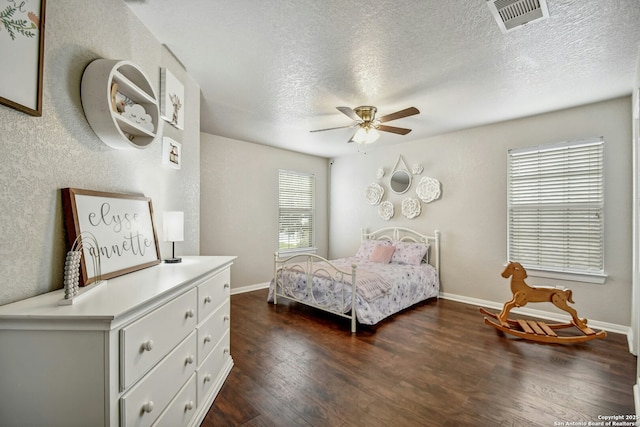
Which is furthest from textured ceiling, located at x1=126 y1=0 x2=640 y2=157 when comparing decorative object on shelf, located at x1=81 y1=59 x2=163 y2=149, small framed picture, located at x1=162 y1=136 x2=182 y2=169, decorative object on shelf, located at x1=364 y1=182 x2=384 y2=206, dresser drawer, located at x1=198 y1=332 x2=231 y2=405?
dresser drawer, located at x1=198 y1=332 x2=231 y2=405

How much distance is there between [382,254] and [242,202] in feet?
8.29

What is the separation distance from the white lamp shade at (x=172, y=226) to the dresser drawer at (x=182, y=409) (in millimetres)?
926

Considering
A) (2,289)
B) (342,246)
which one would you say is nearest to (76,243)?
(2,289)

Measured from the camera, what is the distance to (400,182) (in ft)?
16.4

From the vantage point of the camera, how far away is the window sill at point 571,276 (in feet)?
10.5

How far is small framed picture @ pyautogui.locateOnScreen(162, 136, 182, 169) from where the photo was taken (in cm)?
216

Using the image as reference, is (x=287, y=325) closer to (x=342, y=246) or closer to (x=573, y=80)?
(x=342, y=246)

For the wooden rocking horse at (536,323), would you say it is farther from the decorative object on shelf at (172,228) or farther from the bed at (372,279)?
the decorative object on shelf at (172,228)

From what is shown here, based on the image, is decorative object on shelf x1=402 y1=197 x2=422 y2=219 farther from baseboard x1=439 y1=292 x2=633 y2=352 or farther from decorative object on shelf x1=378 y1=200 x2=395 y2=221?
baseboard x1=439 y1=292 x2=633 y2=352

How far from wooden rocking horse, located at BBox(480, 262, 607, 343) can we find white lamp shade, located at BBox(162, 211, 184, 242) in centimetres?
333

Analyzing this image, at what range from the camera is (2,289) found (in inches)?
41.1

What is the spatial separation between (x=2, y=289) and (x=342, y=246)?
207 inches

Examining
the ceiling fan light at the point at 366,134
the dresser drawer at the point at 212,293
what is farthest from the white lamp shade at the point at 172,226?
the ceiling fan light at the point at 366,134

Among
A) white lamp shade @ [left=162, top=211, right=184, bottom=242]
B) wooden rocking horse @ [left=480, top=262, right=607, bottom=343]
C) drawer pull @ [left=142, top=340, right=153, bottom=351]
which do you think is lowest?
wooden rocking horse @ [left=480, top=262, right=607, bottom=343]
